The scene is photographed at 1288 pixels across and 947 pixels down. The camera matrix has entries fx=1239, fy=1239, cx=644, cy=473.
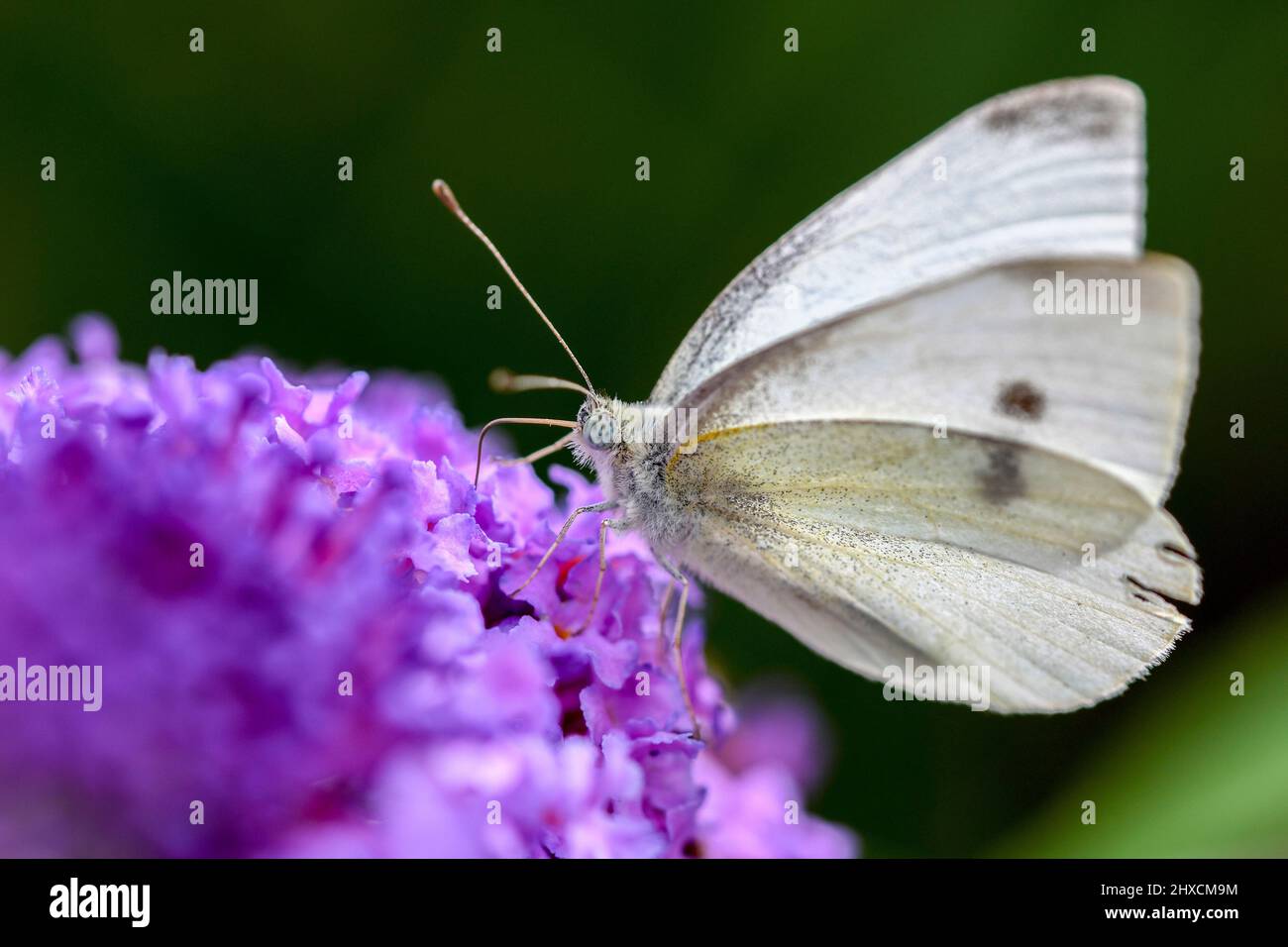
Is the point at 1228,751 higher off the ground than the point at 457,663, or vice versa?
the point at 457,663

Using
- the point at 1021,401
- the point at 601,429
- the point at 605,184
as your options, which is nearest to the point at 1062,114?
the point at 1021,401

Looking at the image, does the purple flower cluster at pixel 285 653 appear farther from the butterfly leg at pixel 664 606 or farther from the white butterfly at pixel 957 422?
the white butterfly at pixel 957 422

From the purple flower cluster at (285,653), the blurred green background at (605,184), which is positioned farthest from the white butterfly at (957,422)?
the blurred green background at (605,184)

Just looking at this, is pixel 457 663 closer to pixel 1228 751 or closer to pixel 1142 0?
pixel 1228 751

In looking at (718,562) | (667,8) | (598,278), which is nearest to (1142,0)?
(667,8)

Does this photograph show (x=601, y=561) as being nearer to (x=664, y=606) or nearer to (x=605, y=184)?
(x=664, y=606)
